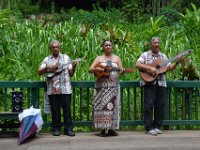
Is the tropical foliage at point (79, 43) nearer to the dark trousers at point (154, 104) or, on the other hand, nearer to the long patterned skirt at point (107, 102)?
the dark trousers at point (154, 104)

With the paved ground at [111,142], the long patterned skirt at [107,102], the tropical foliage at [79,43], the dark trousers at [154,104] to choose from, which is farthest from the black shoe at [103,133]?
the tropical foliage at [79,43]

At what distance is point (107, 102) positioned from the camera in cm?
929

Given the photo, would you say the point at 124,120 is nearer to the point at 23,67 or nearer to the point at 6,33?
the point at 23,67

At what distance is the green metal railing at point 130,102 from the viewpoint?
9.84m

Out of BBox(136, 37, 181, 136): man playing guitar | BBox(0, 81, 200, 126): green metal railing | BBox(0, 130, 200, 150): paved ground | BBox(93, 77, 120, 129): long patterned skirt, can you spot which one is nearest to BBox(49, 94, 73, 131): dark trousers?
BBox(0, 130, 200, 150): paved ground

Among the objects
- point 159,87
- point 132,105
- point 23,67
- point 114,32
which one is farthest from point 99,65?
point 114,32

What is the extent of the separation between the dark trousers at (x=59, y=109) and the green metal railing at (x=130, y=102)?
424 millimetres

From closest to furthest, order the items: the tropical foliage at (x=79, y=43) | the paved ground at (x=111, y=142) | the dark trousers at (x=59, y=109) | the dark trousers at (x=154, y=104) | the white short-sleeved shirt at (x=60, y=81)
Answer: the paved ground at (x=111, y=142)
the white short-sleeved shirt at (x=60, y=81)
the dark trousers at (x=59, y=109)
the dark trousers at (x=154, y=104)
the tropical foliage at (x=79, y=43)

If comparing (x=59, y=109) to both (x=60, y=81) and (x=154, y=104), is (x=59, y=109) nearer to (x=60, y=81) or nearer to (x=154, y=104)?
(x=60, y=81)

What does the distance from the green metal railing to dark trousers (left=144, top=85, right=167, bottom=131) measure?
43cm

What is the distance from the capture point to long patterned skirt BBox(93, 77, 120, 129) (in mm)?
9266

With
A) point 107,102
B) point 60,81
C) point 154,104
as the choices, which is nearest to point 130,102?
point 154,104

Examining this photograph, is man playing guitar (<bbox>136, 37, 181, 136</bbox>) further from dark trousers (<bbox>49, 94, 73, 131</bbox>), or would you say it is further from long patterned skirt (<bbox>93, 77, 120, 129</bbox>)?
dark trousers (<bbox>49, 94, 73, 131</bbox>)

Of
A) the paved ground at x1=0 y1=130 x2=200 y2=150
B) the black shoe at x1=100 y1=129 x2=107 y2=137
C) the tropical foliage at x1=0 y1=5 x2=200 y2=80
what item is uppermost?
the tropical foliage at x1=0 y1=5 x2=200 y2=80
